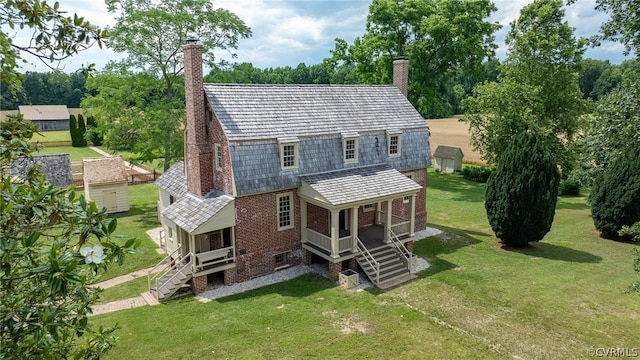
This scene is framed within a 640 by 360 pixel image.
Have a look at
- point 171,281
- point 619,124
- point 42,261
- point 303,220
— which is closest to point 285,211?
point 303,220

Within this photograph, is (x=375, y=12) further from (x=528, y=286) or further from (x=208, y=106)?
(x=528, y=286)

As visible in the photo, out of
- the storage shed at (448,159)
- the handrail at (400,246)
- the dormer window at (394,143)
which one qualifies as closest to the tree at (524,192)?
the dormer window at (394,143)

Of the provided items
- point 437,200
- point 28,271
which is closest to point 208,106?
point 28,271

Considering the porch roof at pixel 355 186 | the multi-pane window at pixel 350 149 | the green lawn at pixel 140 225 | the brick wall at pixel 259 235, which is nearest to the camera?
the brick wall at pixel 259 235

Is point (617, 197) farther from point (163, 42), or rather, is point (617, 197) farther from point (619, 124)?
point (163, 42)

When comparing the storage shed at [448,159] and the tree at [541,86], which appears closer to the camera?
the tree at [541,86]

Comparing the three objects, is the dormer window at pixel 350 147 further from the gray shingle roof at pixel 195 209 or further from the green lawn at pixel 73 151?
the green lawn at pixel 73 151
